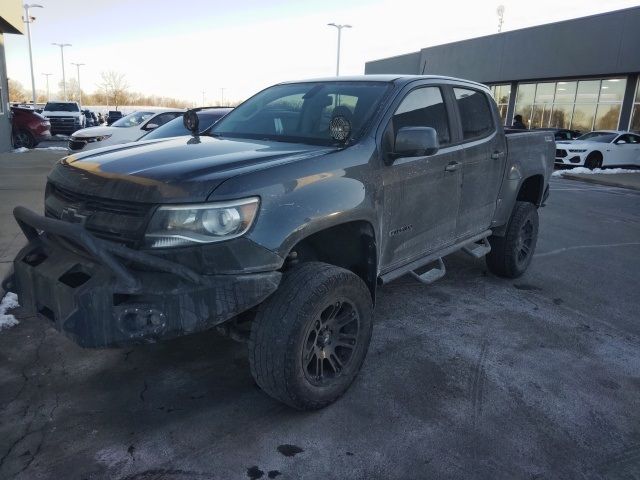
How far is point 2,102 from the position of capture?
17.9m

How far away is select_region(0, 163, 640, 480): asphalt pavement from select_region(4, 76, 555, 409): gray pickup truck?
333mm

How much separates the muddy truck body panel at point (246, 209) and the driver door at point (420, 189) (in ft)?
0.04

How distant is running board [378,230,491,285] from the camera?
3.61 metres

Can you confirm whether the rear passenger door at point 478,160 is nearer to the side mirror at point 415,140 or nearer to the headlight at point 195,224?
the side mirror at point 415,140

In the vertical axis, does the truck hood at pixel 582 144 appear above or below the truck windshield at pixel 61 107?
below

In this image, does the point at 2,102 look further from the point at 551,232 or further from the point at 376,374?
the point at 376,374

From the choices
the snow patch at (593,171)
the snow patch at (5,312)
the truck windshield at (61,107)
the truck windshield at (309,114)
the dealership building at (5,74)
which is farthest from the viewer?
the truck windshield at (61,107)

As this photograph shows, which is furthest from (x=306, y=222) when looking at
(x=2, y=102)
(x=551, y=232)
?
(x=2, y=102)

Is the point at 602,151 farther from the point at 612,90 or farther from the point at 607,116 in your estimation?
the point at 612,90

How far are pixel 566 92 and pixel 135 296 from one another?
27605mm

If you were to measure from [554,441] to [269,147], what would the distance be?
2294 millimetres

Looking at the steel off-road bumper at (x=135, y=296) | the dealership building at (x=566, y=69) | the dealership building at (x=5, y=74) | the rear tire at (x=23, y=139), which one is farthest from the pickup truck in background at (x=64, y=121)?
the steel off-road bumper at (x=135, y=296)

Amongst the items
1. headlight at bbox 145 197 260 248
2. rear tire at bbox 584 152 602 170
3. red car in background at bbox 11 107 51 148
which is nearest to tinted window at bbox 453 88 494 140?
headlight at bbox 145 197 260 248

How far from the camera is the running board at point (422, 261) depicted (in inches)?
142
